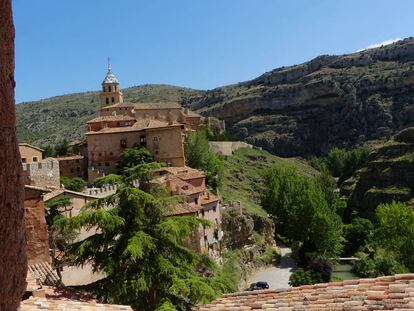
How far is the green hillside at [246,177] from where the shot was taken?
57.6 meters

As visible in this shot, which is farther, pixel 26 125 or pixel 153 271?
pixel 26 125

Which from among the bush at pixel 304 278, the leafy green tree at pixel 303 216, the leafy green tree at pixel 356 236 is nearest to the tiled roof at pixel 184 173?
the bush at pixel 304 278

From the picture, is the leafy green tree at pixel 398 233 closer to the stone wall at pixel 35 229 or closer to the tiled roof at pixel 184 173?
the tiled roof at pixel 184 173

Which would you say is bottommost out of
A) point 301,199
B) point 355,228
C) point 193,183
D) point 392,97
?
point 355,228

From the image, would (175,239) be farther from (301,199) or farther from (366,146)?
(366,146)

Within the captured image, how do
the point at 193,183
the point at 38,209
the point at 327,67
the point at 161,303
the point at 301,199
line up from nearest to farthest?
the point at 161,303
the point at 38,209
the point at 193,183
the point at 301,199
the point at 327,67

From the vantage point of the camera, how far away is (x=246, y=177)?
235ft

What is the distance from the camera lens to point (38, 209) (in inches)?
569

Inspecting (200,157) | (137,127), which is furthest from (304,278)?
(137,127)

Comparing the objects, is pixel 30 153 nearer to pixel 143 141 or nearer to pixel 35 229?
pixel 143 141

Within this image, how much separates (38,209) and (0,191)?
11.6 metres

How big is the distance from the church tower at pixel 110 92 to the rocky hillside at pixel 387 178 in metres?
36.5

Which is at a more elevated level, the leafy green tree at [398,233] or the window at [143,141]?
the window at [143,141]

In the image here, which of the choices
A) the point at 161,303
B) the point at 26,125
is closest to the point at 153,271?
the point at 161,303
